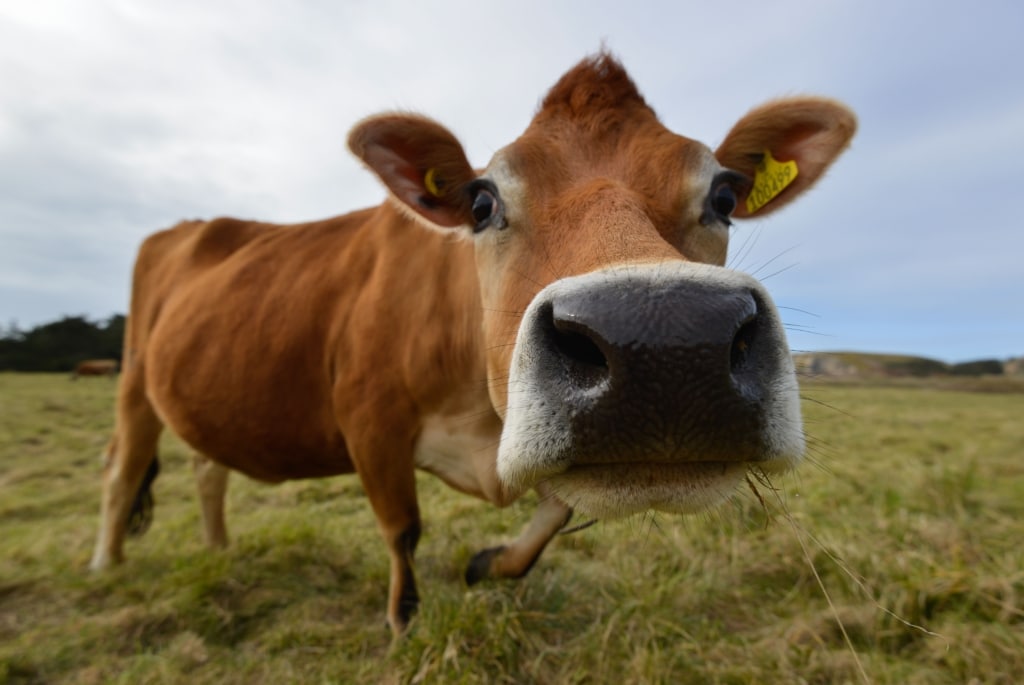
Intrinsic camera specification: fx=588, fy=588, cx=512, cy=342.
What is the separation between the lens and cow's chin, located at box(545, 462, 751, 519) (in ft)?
4.11

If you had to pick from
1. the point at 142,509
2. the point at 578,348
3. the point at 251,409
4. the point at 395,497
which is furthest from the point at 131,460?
the point at 578,348

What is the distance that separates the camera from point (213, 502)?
4453 millimetres

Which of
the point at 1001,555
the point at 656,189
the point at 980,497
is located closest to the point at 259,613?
the point at 656,189

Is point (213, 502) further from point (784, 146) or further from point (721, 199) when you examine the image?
point (784, 146)

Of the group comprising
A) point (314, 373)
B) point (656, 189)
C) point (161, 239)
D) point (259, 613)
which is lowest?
point (259, 613)

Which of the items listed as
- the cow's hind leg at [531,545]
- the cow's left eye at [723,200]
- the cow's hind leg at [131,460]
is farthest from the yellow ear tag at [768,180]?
the cow's hind leg at [131,460]

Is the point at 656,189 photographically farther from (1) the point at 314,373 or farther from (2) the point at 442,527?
(2) the point at 442,527

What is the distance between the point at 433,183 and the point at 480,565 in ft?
6.33

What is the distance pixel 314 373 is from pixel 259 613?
1.33m

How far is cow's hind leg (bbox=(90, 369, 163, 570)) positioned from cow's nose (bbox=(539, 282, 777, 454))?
4.31m

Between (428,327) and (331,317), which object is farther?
(331,317)

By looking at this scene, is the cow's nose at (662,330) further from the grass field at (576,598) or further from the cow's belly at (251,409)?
the cow's belly at (251,409)

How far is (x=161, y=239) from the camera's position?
5129 mm

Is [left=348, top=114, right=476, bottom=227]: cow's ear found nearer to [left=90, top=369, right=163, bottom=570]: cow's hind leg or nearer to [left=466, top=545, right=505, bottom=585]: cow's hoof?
[left=466, top=545, right=505, bottom=585]: cow's hoof
